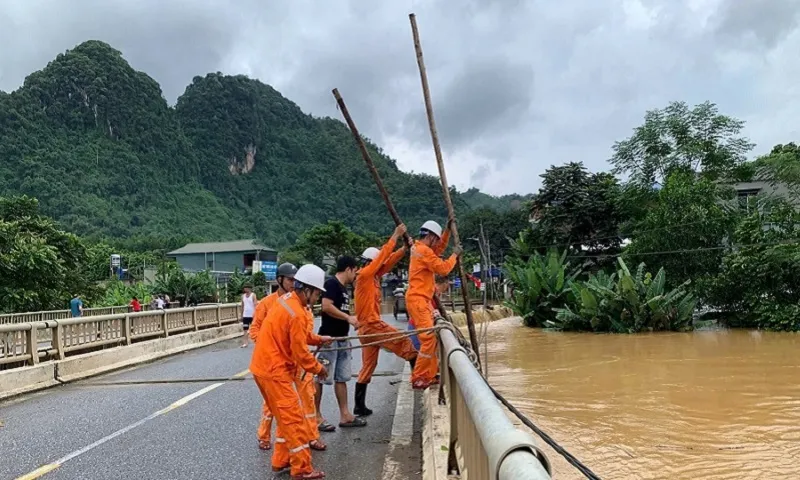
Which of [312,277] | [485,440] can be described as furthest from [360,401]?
[485,440]

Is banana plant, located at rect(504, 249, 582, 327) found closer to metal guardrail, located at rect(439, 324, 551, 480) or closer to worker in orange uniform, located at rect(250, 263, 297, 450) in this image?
A: worker in orange uniform, located at rect(250, 263, 297, 450)

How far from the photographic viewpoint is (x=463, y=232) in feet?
220

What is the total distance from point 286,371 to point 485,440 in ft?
10.0

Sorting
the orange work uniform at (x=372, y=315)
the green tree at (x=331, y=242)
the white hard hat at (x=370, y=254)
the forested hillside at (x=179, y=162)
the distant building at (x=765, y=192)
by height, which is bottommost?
the orange work uniform at (x=372, y=315)

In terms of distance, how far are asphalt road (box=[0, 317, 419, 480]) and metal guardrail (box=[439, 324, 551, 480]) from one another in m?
1.36

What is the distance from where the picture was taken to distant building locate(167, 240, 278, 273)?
208 feet

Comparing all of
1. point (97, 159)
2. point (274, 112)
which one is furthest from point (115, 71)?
point (274, 112)

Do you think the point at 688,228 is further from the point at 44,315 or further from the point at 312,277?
the point at 312,277

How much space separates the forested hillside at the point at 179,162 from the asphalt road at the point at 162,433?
64593 millimetres

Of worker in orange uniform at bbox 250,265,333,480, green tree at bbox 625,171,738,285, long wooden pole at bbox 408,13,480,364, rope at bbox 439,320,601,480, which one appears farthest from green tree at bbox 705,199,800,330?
worker in orange uniform at bbox 250,265,333,480

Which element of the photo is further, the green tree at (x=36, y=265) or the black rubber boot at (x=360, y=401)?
the green tree at (x=36, y=265)

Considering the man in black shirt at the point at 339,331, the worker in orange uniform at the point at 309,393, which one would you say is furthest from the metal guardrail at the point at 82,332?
the worker in orange uniform at the point at 309,393

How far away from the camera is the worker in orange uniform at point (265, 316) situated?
5594 mm

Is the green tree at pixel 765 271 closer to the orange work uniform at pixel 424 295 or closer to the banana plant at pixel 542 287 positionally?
the banana plant at pixel 542 287
